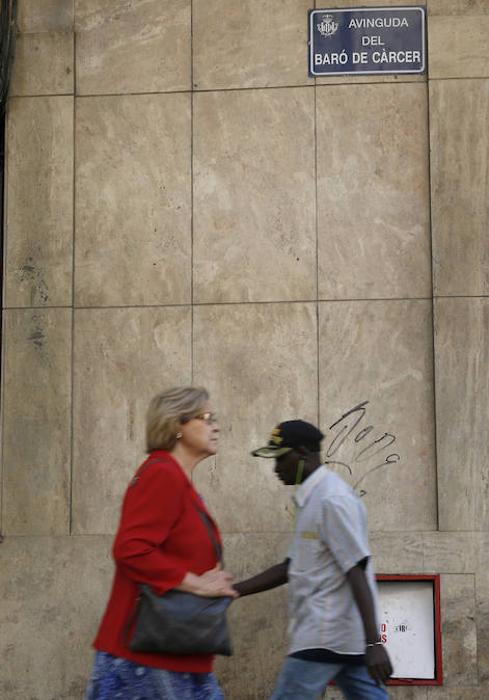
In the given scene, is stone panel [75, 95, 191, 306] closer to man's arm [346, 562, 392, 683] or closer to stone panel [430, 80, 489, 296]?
stone panel [430, 80, 489, 296]

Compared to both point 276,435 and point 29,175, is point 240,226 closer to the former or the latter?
point 29,175

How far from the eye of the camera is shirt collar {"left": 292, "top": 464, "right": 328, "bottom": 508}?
180 inches

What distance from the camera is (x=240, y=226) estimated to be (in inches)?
301

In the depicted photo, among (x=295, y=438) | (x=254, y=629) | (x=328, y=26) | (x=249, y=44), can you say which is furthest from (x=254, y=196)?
(x=295, y=438)

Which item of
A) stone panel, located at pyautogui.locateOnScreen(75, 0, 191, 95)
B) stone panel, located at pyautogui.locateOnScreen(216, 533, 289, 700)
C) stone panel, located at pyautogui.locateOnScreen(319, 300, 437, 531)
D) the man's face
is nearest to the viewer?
the man's face

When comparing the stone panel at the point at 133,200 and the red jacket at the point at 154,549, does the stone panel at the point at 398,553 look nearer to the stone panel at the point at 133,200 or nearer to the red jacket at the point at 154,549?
the stone panel at the point at 133,200

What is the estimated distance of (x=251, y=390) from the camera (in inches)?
297

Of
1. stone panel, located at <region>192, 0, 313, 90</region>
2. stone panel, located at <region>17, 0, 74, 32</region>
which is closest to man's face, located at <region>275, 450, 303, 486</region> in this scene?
stone panel, located at <region>192, 0, 313, 90</region>

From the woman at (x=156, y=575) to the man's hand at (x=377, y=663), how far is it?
565 mm

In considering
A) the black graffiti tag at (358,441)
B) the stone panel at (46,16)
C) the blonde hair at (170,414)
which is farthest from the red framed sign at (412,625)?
the stone panel at (46,16)

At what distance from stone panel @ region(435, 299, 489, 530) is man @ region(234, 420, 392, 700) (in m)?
2.82

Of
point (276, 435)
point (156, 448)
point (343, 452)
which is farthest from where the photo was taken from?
point (343, 452)

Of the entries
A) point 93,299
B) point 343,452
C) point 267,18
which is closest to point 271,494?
point 343,452

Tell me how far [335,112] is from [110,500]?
2859mm
